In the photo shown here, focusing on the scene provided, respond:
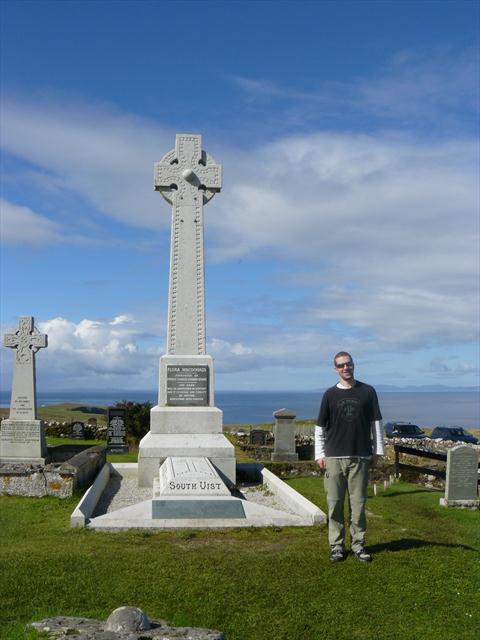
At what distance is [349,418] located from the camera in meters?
6.18

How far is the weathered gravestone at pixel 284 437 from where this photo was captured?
2022 centimetres

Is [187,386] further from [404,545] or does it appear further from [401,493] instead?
[404,545]

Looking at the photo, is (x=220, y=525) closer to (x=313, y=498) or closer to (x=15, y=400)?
(x=313, y=498)

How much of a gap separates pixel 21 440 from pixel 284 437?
8.31m

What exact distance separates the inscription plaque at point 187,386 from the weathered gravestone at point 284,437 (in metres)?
8.04

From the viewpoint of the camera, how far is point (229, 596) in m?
5.16

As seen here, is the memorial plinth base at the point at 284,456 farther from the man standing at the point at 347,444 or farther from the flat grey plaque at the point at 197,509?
the man standing at the point at 347,444

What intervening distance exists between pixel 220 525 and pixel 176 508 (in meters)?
0.63

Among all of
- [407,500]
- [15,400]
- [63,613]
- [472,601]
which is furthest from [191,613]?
[15,400]

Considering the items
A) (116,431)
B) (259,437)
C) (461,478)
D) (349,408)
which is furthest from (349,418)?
(259,437)

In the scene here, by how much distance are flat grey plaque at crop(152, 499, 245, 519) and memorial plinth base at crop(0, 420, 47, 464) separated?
1031 centimetres

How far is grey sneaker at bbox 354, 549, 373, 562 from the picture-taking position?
617 centimetres

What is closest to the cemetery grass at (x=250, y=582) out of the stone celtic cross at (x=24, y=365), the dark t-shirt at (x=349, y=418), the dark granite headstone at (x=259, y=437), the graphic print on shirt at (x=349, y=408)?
the dark t-shirt at (x=349, y=418)

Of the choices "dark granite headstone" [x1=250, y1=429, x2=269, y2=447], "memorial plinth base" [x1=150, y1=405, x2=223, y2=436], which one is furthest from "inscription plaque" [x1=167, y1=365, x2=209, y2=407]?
"dark granite headstone" [x1=250, y1=429, x2=269, y2=447]
